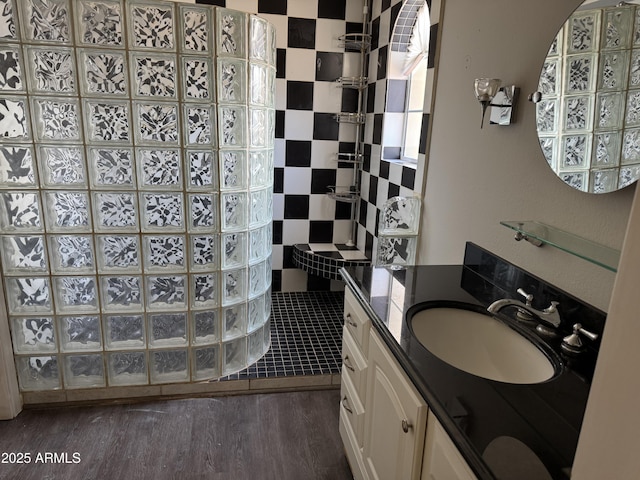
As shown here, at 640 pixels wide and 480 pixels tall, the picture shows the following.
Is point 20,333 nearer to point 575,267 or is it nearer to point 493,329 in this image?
point 493,329

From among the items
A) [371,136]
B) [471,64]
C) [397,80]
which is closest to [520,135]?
[471,64]

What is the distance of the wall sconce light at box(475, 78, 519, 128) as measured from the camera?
1.37m

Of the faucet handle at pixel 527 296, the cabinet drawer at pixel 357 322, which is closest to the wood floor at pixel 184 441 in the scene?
the cabinet drawer at pixel 357 322

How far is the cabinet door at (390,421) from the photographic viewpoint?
3.23 feet

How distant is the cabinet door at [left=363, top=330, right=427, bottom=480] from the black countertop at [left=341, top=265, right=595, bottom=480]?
0.06 meters

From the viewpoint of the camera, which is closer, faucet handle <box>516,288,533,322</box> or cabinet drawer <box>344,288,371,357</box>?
faucet handle <box>516,288,533,322</box>

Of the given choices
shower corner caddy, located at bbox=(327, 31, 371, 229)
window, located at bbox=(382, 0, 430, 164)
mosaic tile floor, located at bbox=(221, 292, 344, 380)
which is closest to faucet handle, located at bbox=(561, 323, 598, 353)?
mosaic tile floor, located at bbox=(221, 292, 344, 380)

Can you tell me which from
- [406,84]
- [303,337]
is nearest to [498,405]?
[303,337]

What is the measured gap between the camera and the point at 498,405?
844 mm

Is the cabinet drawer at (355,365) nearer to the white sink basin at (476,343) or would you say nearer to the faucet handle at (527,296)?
the white sink basin at (476,343)

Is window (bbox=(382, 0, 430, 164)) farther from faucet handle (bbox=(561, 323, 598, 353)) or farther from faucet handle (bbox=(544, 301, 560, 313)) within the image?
faucet handle (bbox=(561, 323, 598, 353))

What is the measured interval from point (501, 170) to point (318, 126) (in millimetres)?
1769

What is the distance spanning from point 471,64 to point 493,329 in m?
0.98

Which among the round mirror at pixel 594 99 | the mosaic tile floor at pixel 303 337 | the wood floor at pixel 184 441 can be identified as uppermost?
the round mirror at pixel 594 99
